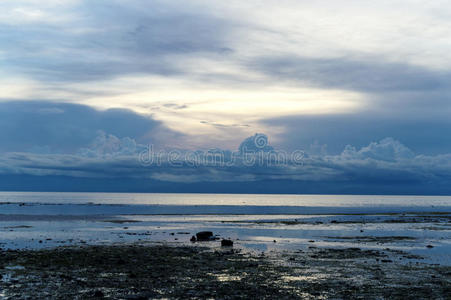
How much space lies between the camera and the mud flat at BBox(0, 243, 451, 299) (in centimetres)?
2212

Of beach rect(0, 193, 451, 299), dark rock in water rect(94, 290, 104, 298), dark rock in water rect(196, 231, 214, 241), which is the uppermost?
dark rock in water rect(94, 290, 104, 298)

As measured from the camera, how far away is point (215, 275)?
27250mm

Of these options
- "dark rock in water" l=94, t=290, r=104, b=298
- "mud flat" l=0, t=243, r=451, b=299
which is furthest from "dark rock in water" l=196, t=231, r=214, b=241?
"dark rock in water" l=94, t=290, r=104, b=298

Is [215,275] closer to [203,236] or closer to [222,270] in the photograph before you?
[222,270]

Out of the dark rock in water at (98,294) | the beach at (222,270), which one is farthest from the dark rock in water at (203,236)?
the dark rock in water at (98,294)

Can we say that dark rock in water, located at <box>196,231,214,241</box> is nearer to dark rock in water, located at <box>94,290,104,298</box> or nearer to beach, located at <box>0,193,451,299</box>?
beach, located at <box>0,193,451,299</box>

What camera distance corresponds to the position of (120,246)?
42906 millimetres

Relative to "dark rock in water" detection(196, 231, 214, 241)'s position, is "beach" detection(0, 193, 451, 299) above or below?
above

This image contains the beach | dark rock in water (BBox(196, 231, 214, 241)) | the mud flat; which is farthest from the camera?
dark rock in water (BBox(196, 231, 214, 241))

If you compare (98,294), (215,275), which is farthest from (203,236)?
(98,294)

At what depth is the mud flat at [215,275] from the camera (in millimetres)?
22125

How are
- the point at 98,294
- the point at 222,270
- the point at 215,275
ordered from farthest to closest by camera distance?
the point at 222,270, the point at 215,275, the point at 98,294

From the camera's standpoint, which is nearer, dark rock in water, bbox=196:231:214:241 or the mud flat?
the mud flat

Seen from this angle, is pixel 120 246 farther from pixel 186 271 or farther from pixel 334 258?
pixel 334 258
